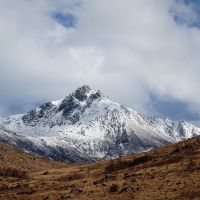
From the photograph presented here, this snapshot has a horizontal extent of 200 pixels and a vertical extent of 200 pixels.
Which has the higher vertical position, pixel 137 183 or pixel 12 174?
pixel 12 174

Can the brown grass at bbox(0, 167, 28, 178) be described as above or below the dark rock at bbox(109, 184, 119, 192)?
above

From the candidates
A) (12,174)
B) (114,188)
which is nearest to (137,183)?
(114,188)

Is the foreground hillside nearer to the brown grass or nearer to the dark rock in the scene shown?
the dark rock

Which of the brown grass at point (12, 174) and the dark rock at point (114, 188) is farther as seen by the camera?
the brown grass at point (12, 174)

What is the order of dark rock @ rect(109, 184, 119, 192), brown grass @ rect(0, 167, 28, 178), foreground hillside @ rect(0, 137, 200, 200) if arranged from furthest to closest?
1. brown grass @ rect(0, 167, 28, 178)
2. dark rock @ rect(109, 184, 119, 192)
3. foreground hillside @ rect(0, 137, 200, 200)

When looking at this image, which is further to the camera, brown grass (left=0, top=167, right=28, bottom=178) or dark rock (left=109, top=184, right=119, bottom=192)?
brown grass (left=0, top=167, right=28, bottom=178)

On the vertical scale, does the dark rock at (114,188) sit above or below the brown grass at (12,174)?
below

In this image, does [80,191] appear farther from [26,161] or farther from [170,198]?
[26,161]

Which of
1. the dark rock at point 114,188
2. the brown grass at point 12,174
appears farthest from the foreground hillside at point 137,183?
the brown grass at point 12,174

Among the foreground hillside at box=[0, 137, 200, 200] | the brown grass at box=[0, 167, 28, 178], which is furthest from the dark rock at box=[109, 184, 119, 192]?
the brown grass at box=[0, 167, 28, 178]

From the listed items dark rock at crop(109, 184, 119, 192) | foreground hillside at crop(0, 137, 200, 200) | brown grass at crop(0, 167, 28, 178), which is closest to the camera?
foreground hillside at crop(0, 137, 200, 200)

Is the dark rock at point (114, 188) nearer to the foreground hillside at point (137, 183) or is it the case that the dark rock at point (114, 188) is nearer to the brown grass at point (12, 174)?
the foreground hillside at point (137, 183)

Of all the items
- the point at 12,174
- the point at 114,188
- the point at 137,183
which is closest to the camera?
the point at 114,188

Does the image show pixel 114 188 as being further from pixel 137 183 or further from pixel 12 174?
pixel 12 174
